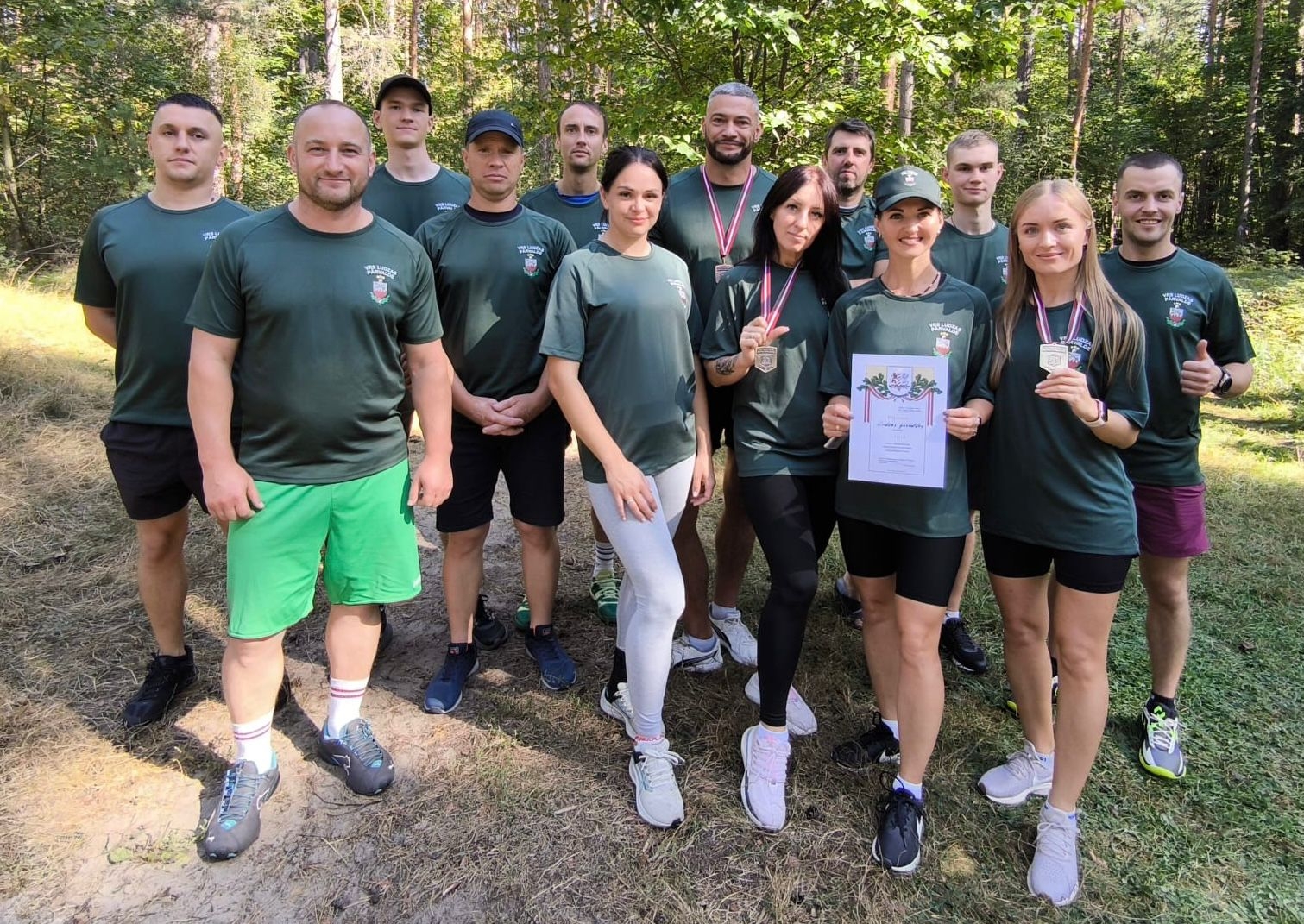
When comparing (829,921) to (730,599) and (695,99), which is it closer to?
(730,599)

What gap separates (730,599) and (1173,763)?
207cm

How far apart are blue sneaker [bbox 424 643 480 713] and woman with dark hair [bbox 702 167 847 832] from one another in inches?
56.5

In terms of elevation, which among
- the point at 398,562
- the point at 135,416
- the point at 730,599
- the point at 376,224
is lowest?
the point at 730,599

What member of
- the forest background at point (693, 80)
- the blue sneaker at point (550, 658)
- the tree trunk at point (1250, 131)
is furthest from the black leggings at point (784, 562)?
the tree trunk at point (1250, 131)

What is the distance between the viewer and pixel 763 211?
118 inches

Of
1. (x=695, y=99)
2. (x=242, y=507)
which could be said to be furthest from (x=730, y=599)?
(x=695, y=99)

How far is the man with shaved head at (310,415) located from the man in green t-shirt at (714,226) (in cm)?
125

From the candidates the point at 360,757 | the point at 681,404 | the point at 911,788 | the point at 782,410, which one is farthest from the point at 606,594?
the point at 911,788

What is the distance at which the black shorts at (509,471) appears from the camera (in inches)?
143

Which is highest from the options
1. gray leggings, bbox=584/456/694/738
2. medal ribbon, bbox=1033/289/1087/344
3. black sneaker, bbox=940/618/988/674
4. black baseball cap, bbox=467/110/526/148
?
black baseball cap, bbox=467/110/526/148

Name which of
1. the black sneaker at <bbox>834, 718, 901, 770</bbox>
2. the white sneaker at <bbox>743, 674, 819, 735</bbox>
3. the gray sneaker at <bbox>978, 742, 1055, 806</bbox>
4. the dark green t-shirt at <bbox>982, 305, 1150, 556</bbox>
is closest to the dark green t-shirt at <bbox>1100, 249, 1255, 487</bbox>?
the dark green t-shirt at <bbox>982, 305, 1150, 556</bbox>

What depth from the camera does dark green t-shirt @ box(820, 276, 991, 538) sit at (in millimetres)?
2602

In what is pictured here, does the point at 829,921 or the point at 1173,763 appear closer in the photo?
the point at 829,921

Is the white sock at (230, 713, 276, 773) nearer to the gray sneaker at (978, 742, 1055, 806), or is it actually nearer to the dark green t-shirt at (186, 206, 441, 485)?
the dark green t-shirt at (186, 206, 441, 485)
